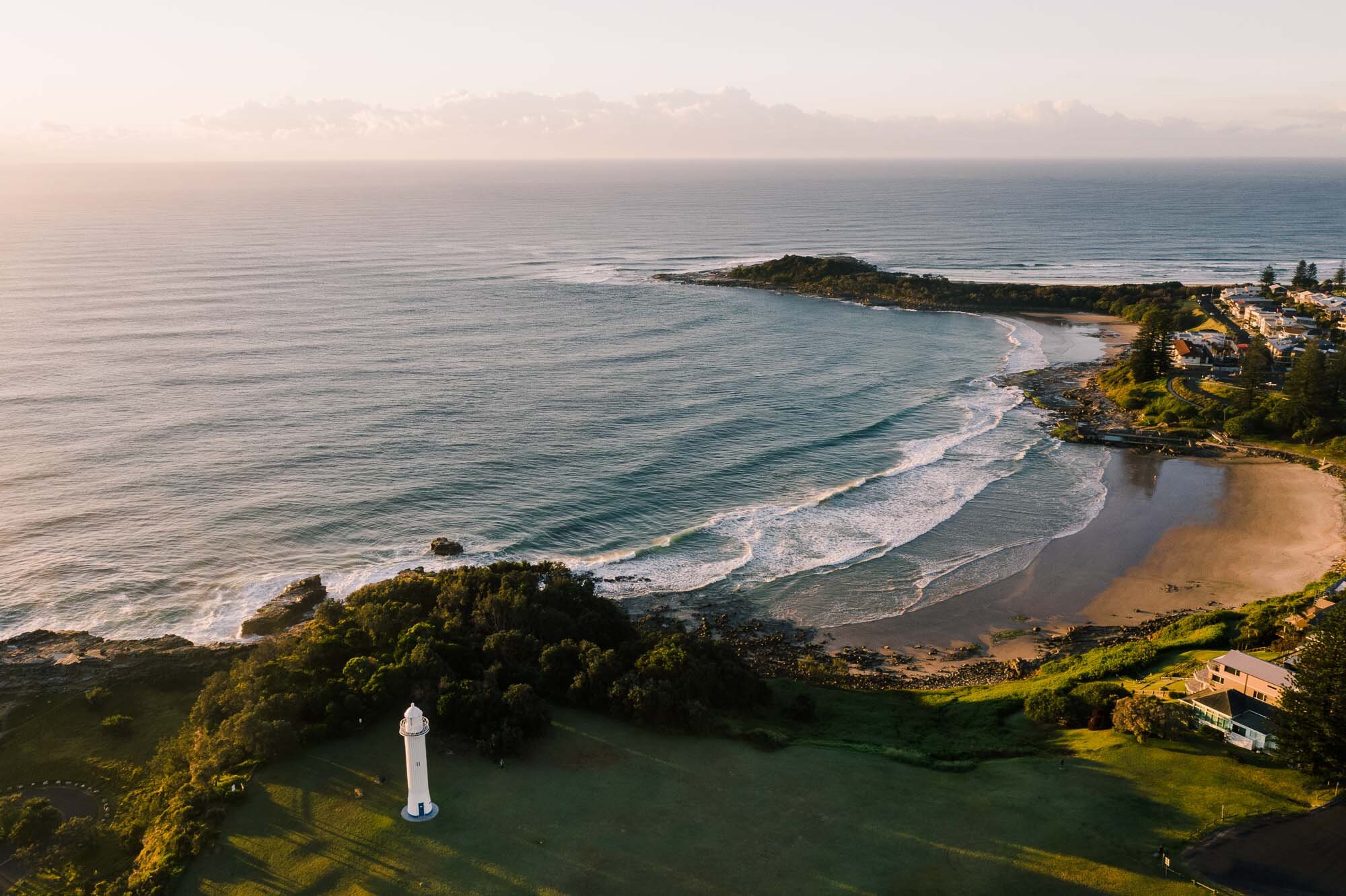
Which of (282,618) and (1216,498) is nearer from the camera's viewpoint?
(282,618)

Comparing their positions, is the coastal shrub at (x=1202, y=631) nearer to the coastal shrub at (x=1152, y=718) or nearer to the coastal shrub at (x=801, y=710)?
the coastal shrub at (x=1152, y=718)

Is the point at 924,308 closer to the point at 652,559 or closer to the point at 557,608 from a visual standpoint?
the point at 652,559

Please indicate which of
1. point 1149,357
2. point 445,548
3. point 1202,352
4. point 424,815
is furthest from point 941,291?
point 424,815

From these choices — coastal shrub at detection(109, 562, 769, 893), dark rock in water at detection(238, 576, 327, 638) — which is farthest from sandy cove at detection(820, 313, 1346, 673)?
dark rock in water at detection(238, 576, 327, 638)

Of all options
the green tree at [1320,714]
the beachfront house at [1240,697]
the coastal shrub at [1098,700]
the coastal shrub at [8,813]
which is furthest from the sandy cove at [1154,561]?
the coastal shrub at [8,813]

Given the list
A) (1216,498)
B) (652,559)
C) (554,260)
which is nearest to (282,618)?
(652,559)

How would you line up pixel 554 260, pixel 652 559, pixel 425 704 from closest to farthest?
pixel 425 704, pixel 652 559, pixel 554 260
